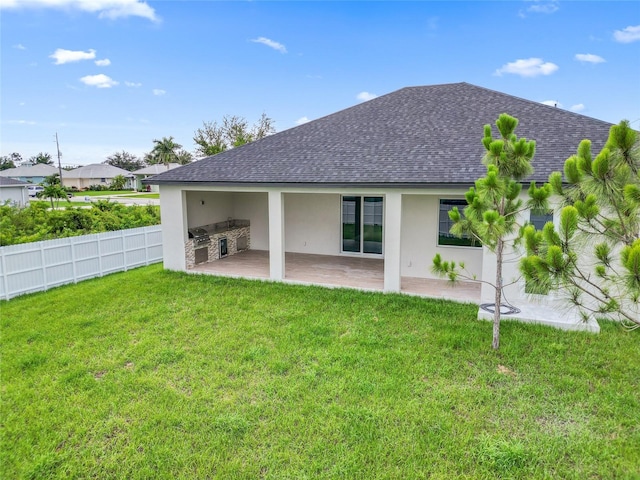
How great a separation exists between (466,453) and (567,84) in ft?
62.6

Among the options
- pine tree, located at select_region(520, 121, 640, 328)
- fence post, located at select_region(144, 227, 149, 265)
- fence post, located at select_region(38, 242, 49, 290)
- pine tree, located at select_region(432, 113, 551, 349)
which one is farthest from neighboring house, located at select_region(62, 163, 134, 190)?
pine tree, located at select_region(520, 121, 640, 328)

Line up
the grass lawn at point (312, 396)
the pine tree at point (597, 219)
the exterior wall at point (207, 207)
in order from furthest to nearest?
1. the exterior wall at point (207, 207)
2. the grass lawn at point (312, 396)
3. the pine tree at point (597, 219)

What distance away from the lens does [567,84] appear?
1750cm

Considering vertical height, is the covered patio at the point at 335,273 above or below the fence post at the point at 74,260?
below

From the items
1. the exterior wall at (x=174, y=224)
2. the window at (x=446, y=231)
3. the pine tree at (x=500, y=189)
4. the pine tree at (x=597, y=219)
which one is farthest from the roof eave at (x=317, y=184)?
the pine tree at (x=597, y=219)

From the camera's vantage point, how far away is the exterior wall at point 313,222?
1336cm

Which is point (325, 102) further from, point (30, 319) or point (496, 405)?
point (496, 405)

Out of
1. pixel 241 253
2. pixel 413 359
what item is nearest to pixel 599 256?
pixel 413 359

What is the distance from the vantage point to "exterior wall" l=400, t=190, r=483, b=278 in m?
11.1

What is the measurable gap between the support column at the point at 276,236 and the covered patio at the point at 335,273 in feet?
1.10

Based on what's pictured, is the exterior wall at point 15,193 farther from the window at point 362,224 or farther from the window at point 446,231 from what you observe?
the window at point 446,231

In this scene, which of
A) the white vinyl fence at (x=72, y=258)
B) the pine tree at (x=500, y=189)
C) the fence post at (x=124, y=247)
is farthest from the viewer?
the fence post at (x=124, y=247)

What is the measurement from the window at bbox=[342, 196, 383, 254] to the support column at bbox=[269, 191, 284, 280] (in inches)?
125

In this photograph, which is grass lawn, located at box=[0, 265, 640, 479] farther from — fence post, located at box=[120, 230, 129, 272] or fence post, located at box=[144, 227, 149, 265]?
fence post, located at box=[144, 227, 149, 265]
